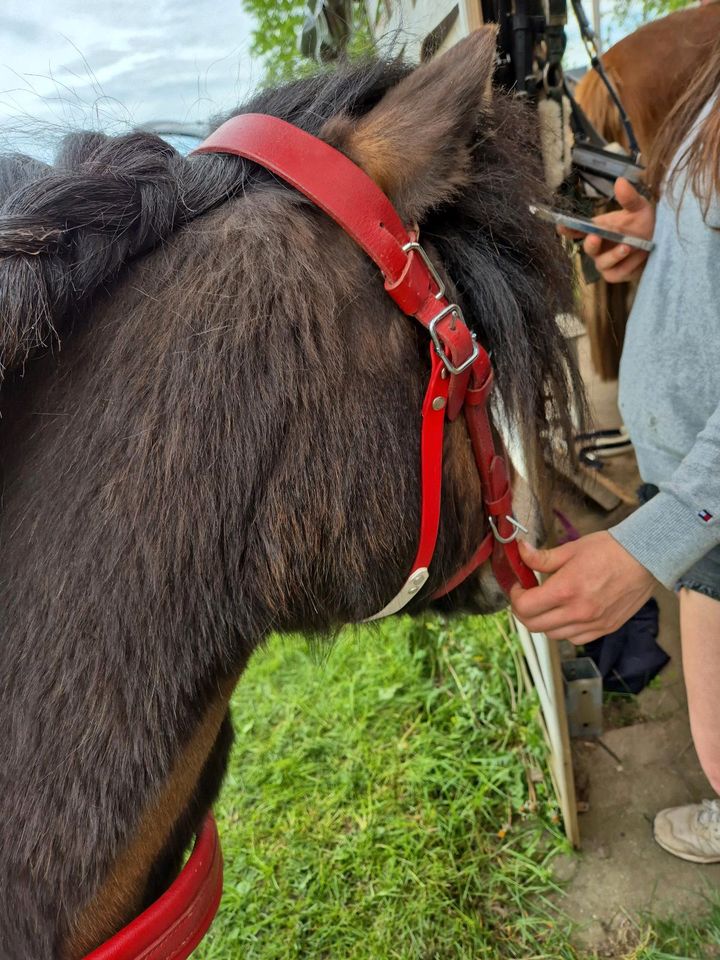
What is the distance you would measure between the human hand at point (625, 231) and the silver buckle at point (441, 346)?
1.71ft

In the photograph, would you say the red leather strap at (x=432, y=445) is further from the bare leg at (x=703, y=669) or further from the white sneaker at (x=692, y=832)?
the white sneaker at (x=692, y=832)

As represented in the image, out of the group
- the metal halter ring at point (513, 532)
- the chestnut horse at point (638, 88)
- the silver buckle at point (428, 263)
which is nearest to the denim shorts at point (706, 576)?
the metal halter ring at point (513, 532)

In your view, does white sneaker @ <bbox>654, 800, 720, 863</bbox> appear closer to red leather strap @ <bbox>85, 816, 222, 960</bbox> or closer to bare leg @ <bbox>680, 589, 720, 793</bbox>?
bare leg @ <bbox>680, 589, 720, 793</bbox>

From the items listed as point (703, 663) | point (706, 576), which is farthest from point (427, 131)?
point (703, 663)

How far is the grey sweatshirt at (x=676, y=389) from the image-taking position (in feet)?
2.86

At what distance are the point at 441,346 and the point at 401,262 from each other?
103 millimetres

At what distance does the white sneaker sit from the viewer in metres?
1.68

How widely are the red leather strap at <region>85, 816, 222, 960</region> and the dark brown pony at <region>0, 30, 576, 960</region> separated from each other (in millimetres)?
66

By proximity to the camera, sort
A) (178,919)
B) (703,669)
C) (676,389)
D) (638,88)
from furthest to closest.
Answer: (638,88)
(703,669)
(676,389)
(178,919)

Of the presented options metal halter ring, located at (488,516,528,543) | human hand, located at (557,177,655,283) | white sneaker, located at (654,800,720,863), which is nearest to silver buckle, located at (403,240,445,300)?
metal halter ring, located at (488,516,528,543)

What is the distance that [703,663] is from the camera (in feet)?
3.64

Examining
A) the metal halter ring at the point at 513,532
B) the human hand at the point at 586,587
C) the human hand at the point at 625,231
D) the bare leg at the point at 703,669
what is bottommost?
the bare leg at the point at 703,669

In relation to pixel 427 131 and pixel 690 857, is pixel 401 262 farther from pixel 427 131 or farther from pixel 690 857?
pixel 690 857

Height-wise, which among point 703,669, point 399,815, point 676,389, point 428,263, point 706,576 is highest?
point 428,263
